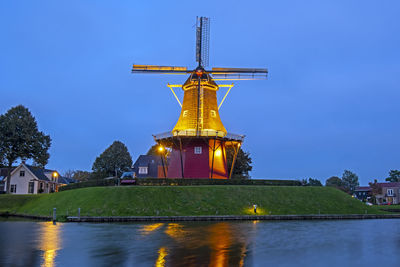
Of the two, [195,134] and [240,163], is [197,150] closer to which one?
[195,134]

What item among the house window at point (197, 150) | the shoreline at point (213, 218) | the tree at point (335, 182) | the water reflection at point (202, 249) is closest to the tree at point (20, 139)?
the shoreline at point (213, 218)

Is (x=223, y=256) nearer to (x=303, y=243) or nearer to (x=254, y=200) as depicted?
(x=303, y=243)

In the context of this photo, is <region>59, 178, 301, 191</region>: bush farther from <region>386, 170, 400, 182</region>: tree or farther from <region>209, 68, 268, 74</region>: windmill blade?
<region>386, 170, 400, 182</region>: tree

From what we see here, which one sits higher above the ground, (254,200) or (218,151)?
(218,151)

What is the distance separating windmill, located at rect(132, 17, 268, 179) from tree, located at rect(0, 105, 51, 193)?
22271 mm

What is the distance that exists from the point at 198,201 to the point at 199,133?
33.7 feet

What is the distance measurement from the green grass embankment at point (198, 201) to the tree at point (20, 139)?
13674 mm

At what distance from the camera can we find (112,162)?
76.6 metres

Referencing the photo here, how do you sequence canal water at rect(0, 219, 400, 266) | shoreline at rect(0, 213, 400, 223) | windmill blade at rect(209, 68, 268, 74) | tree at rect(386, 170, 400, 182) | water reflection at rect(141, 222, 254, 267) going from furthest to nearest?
tree at rect(386, 170, 400, 182), windmill blade at rect(209, 68, 268, 74), shoreline at rect(0, 213, 400, 223), canal water at rect(0, 219, 400, 266), water reflection at rect(141, 222, 254, 267)

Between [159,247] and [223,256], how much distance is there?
3.50 metres

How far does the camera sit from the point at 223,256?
514 inches

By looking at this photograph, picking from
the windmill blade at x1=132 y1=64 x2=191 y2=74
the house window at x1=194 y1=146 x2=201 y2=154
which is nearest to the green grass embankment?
the house window at x1=194 y1=146 x2=201 y2=154

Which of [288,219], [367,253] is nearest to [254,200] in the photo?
[288,219]

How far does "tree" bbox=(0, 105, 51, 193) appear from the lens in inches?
2052
